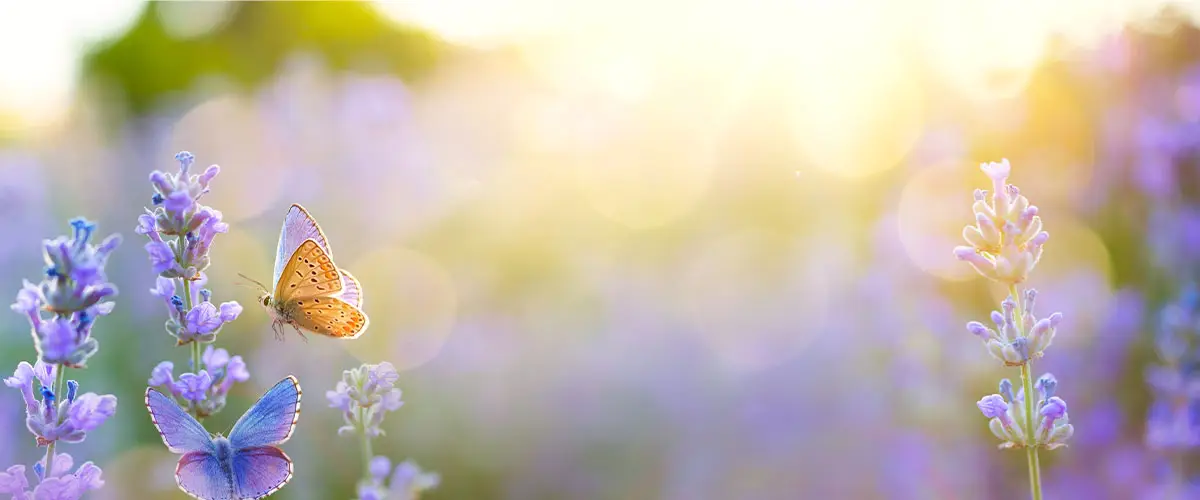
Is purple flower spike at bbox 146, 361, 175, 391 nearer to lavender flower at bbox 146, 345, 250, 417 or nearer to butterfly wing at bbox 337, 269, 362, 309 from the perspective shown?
lavender flower at bbox 146, 345, 250, 417

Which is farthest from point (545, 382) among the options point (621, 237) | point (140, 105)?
point (140, 105)

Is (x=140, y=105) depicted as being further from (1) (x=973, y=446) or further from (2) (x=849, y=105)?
(1) (x=973, y=446)

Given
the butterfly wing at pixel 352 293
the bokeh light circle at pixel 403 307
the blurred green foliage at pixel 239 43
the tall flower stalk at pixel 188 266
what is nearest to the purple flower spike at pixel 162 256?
the tall flower stalk at pixel 188 266

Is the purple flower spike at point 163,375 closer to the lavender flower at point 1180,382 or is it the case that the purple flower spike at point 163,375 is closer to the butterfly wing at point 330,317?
the butterfly wing at point 330,317

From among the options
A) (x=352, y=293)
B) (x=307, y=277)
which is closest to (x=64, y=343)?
(x=307, y=277)

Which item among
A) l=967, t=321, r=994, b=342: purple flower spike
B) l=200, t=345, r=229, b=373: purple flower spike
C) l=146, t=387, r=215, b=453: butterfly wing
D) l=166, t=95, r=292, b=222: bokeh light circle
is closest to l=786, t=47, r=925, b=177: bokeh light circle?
l=967, t=321, r=994, b=342: purple flower spike

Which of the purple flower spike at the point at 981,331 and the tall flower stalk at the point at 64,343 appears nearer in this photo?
the tall flower stalk at the point at 64,343

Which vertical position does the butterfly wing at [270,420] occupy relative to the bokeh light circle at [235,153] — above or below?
below
